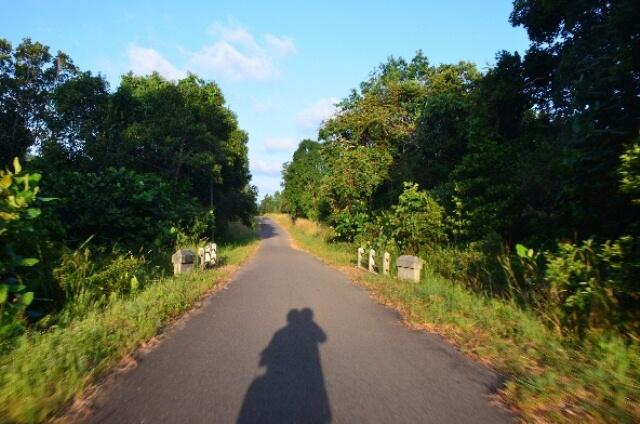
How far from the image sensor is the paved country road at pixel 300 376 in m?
3.94

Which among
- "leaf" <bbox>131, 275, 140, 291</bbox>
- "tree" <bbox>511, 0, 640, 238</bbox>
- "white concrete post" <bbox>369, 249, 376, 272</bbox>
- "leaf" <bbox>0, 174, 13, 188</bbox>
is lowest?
"leaf" <bbox>131, 275, 140, 291</bbox>

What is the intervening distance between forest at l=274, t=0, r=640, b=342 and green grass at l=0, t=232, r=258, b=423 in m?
5.70

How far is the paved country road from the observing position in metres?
3.94

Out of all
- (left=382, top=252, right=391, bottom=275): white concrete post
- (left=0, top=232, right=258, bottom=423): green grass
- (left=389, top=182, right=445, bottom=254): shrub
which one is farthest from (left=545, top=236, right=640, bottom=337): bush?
(left=389, top=182, right=445, bottom=254): shrub

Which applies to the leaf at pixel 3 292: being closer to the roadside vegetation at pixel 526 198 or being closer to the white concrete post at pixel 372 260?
the roadside vegetation at pixel 526 198

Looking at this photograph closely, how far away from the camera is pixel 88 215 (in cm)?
1103

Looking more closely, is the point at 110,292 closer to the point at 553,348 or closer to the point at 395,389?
the point at 395,389

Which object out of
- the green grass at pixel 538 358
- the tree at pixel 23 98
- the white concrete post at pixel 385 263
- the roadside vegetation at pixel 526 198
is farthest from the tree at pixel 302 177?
the green grass at pixel 538 358

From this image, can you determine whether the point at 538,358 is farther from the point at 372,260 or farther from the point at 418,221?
the point at 418,221

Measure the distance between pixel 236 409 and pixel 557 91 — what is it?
18.5 meters

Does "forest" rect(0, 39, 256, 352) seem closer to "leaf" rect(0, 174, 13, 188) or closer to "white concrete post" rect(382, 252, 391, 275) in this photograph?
"leaf" rect(0, 174, 13, 188)

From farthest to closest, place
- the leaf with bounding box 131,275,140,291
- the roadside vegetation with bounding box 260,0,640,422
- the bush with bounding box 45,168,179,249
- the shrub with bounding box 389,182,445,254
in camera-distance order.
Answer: the shrub with bounding box 389,182,445,254 < the bush with bounding box 45,168,179,249 < the leaf with bounding box 131,275,140,291 < the roadside vegetation with bounding box 260,0,640,422

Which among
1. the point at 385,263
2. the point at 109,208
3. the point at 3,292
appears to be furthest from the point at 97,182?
the point at 385,263

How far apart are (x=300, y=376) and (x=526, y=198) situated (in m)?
13.1
